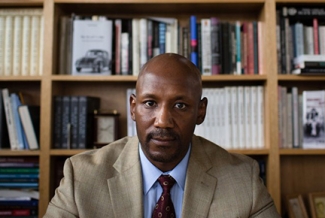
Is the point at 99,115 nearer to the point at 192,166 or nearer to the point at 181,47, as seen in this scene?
the point at 181,47

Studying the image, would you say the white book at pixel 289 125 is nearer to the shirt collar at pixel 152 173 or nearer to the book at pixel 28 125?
the shirt collar at pixel 152 173

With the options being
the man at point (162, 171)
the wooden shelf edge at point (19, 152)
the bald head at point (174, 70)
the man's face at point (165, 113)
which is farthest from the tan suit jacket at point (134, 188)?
the wooden shelf edge at point (19, 152)

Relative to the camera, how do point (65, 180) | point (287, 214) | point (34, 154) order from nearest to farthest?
point (65, 180) < point (34, 154) < point (287, 214)

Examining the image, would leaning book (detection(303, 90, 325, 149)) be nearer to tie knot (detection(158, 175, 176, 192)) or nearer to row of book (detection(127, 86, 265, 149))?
row of book (detection(127, 86, 265, 149))

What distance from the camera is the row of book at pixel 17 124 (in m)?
1.68

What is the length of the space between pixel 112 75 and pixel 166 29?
398 mm

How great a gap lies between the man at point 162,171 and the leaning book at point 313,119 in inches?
30.2

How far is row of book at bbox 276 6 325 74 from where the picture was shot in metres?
1.74

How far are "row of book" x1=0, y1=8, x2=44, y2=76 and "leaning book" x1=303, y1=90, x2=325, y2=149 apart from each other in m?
1.47

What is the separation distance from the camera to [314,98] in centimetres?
175

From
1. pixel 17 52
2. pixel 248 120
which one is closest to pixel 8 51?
pixel 17 52

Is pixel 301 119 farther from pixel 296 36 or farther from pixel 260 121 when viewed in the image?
pixel 296 36

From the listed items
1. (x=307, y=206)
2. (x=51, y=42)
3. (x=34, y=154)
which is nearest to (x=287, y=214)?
(x=307, y=206)

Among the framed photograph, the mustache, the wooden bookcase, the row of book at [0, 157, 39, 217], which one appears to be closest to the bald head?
the mustache
